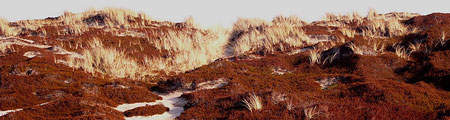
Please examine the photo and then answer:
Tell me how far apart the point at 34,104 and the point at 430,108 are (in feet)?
45.5

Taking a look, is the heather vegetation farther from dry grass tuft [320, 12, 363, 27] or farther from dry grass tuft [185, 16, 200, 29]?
dry grass tuft [185, 16, 200, 29]

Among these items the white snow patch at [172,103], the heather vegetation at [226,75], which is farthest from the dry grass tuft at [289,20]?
the white snow patch at [172,103]

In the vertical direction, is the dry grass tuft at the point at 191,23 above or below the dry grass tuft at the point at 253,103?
above

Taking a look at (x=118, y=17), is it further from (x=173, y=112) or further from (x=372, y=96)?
(x=372, y=96)

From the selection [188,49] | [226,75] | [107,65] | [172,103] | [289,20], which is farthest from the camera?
[289,20]

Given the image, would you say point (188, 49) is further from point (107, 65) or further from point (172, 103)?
point (172, 103)

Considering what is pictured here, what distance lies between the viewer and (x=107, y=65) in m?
18.6

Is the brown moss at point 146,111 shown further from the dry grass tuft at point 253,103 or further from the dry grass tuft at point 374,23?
the dry grass tuft at point 374,23

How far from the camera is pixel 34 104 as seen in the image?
11953 mm

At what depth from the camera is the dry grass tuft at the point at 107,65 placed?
56.3 feet

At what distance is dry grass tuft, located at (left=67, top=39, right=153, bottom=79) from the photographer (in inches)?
675

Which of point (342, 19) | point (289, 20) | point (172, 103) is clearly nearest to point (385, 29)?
point (342, 19)

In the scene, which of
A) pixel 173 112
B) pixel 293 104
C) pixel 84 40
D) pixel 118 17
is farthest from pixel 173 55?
pixel 293 104

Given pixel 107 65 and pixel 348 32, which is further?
pixel 348 32
